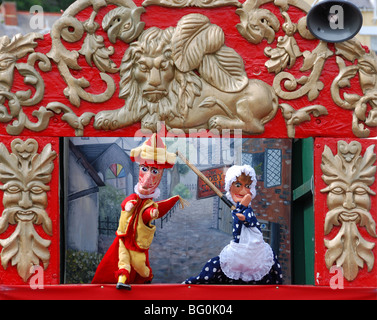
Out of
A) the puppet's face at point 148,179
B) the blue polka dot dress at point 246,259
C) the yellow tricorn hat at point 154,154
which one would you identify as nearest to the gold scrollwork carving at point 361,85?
the blue polka dot dress at point 246,259

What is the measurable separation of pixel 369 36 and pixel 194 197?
6.50m

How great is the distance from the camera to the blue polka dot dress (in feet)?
23.3

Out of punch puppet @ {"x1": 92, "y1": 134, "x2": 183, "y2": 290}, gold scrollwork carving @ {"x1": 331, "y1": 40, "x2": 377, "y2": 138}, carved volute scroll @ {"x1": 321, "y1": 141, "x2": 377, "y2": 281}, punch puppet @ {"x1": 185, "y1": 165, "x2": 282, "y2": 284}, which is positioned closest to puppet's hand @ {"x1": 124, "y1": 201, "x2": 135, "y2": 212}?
punch puppet @ {"x1": 92, "y1": 134, "x2": 183, "y2": 290}

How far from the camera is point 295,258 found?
8.37 metres

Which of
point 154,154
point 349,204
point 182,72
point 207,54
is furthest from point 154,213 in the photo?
point 349,204

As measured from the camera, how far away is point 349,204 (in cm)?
708

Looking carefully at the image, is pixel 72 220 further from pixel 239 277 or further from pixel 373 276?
pixel 373 276

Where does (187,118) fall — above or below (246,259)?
above

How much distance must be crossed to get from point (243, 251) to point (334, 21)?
213 centimetres

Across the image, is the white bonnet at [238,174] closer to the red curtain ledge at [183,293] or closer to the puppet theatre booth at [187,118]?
the puppet theatre booth at [187,118]

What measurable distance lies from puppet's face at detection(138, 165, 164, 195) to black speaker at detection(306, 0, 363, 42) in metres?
1.82

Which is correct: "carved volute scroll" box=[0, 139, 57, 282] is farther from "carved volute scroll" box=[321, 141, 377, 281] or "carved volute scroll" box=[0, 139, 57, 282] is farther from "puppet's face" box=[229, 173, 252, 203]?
"carved volute scroll" box=[321, 141, 377, 281]

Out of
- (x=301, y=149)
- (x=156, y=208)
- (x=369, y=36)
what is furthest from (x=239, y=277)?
(x=369, y=36)

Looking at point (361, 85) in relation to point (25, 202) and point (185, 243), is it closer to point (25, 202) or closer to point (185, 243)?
point (185, 243)
